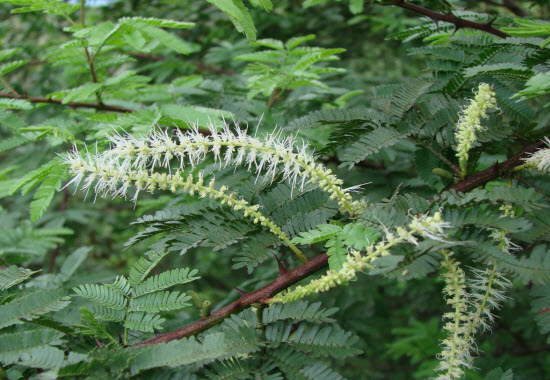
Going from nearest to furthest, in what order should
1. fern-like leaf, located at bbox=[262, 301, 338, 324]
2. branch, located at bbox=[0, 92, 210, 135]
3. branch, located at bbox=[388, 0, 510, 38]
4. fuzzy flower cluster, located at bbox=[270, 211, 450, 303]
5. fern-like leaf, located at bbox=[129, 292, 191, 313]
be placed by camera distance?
1. fuzzy flower cluster, located at bbox=[270, 211, 450, 303]
2. fern-like leaf, located at bbox=[262, 301, 338, 324]
3. fern-like leaf, located at bbox=[129, 292, 191, 313]
4. branch, located at bbox=[388, 0, 510, 38]
5. branch, located at bbox=[0, 92, 210, 135]

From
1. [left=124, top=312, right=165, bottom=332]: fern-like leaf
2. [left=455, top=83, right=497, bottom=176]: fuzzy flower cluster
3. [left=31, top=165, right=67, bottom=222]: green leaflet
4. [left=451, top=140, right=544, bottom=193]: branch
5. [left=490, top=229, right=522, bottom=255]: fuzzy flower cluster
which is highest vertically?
[left=455, top=83, right=497, bottom=176]: fuzzy flower cluster

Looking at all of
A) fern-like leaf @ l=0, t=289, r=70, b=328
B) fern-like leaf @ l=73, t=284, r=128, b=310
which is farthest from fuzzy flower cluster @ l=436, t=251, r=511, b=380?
fern-like leaf @ l=0, t=289, r=70, b=328

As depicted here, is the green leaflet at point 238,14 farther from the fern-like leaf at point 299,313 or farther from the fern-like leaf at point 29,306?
the fern-like leaf at point 29,306

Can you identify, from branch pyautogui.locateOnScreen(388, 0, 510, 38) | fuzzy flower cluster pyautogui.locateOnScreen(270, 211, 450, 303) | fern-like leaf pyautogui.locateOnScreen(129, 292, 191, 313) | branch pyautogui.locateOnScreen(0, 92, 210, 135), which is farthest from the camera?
branch pyautogui.locateOnScreen(0, 92, 210, 135)

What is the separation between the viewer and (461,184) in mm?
1663

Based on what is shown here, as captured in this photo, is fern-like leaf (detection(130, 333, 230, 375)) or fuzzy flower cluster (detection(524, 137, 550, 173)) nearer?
fern-like leaf (detection(130, 333, 230, 375))

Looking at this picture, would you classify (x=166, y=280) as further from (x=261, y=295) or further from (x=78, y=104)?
(x=78, y=104)

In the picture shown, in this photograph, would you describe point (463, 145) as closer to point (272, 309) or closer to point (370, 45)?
point (272, 309)

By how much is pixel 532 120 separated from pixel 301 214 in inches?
42.7

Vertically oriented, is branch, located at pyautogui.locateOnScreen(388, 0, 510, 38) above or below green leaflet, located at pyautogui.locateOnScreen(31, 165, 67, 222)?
above

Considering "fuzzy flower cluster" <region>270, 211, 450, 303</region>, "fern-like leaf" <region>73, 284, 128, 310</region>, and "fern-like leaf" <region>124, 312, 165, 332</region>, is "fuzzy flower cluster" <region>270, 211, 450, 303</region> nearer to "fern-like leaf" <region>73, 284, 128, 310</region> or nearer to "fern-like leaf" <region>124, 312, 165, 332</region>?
"fern-like leaf" <region>124, 312, 165, 332</region>

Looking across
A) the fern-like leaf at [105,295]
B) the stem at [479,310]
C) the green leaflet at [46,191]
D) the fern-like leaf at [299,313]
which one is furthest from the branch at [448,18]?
the green leaflet at [46,191]

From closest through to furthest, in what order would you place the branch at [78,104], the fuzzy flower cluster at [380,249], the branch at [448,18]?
the fuzzy flower cluster at [380,249], the branch at [448,18], the branch at [78,104]

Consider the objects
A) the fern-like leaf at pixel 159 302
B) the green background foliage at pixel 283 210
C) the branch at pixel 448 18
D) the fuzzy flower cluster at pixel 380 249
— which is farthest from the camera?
the branch at pixel 448 18
